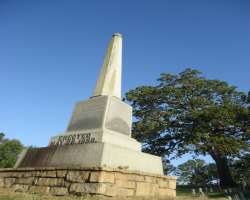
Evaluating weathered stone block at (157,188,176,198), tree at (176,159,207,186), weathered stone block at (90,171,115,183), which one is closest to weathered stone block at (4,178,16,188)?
weathered stone block at (90,171,115,183)

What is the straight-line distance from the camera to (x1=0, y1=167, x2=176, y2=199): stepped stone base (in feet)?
16.8

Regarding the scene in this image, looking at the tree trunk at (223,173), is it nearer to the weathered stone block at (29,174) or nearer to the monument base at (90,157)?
the monument base at (90,157)

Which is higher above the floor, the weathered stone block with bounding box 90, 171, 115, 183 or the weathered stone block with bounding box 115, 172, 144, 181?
the weathered stone block with bounding box 115, 172, 144, 181

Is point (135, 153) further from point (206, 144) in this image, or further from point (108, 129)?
point (206, 144)

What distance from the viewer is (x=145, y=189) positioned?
6.02 m

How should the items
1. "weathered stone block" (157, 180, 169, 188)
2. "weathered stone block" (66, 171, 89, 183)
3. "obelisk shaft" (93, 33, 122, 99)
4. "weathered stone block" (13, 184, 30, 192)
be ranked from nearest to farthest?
"weathered stone block" (66, 171, 89, 183) → "weathered stone block" (13, 184, 30, 192) → "weathered stone block" (157, 180, 169, 188) → "obelisk shaft" (93, 33, 122, 99)

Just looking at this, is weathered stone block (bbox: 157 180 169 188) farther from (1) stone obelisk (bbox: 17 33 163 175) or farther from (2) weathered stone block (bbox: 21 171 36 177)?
(2) weathered stone block (bbox: 21 171 36 177)

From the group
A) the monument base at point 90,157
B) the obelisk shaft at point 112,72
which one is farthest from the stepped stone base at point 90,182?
the obelisk shaft at point 112,72

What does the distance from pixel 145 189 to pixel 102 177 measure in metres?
1.49

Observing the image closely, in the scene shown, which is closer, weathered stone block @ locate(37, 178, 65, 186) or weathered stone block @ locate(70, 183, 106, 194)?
weathered stone block @ locate(70, 183, 106, 194)

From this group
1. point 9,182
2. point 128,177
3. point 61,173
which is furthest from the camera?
point 9,182

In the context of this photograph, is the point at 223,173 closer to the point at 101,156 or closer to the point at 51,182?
the point at 101,156

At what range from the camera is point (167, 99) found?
23781mm

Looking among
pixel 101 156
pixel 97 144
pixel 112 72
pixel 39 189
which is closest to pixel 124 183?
pixel 101 156
